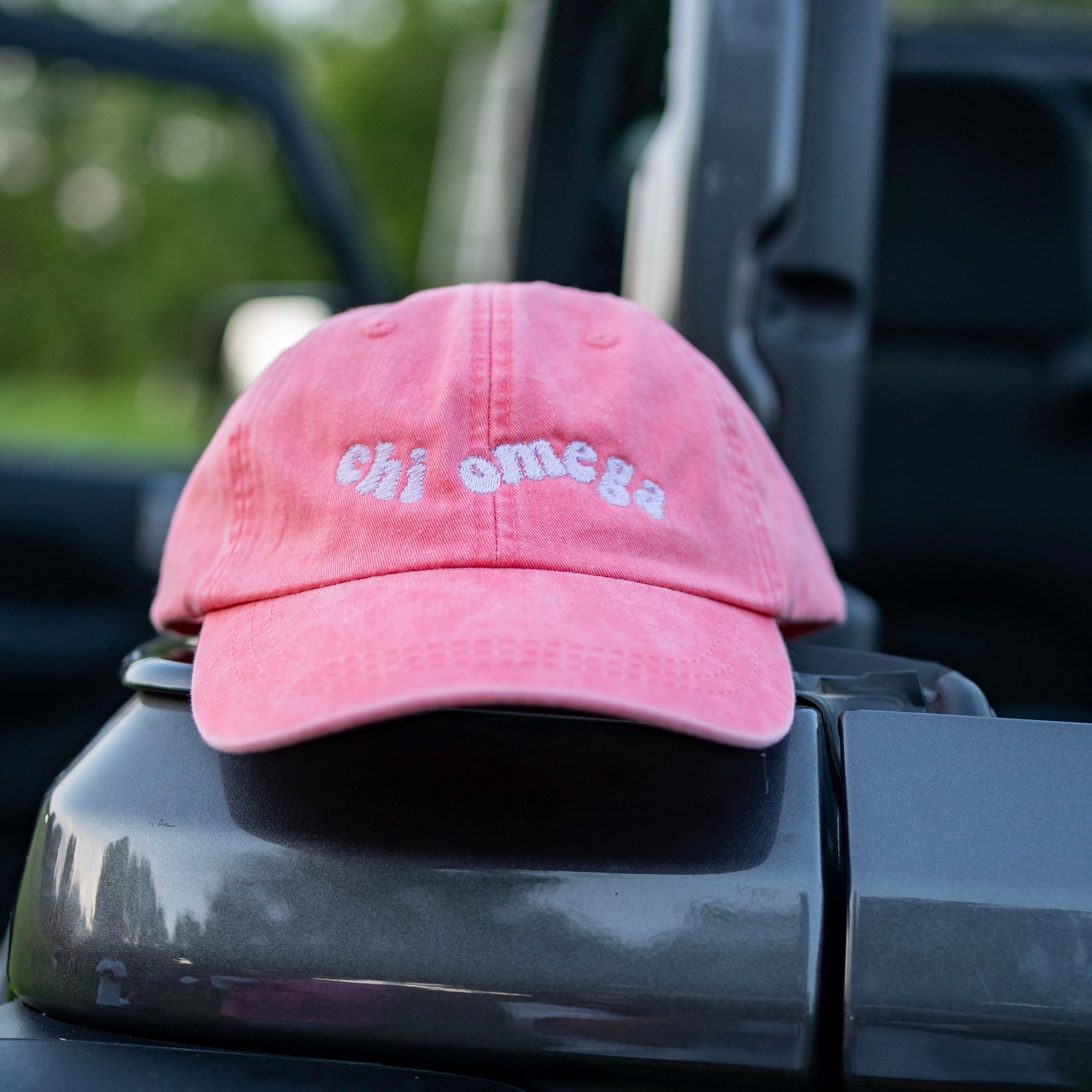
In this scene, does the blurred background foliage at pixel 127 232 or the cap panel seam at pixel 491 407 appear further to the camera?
the blurred background foliage at pixel 127 232

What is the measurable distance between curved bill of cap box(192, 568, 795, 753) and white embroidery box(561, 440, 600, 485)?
0.07 meters

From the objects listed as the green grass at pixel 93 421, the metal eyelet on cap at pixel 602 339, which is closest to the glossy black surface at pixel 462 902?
the metal eyelet on cap at pixel 602 339

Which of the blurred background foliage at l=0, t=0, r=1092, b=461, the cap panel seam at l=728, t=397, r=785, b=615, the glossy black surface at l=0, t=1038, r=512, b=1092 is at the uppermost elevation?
the blurred background foliage at l=0, t=0, r=1092, b=461

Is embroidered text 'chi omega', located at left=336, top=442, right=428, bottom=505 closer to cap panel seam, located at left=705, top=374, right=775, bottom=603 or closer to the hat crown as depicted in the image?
the hat crown

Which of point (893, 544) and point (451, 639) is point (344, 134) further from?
point (451, 639)

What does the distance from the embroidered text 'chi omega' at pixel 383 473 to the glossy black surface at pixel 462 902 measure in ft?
0.48

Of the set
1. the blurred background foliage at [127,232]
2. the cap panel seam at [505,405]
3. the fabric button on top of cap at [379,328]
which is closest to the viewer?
the cap panel seam at [505,405]

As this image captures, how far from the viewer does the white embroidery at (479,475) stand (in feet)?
2.48

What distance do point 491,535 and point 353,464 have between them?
10 cm

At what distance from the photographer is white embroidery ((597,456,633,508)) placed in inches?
30.0

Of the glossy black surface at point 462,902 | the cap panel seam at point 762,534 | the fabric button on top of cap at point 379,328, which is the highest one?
the fabric button on top of cap at point 379,328

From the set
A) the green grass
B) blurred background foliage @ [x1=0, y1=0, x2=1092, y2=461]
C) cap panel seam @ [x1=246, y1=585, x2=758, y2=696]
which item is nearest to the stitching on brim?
cap panel seam @ [x1=246, y1=585, x2=758, y2=696]

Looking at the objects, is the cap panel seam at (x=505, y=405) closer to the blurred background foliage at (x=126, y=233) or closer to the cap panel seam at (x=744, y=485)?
the cap panel seam at (x=744, y=485)

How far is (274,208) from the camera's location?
514cm
